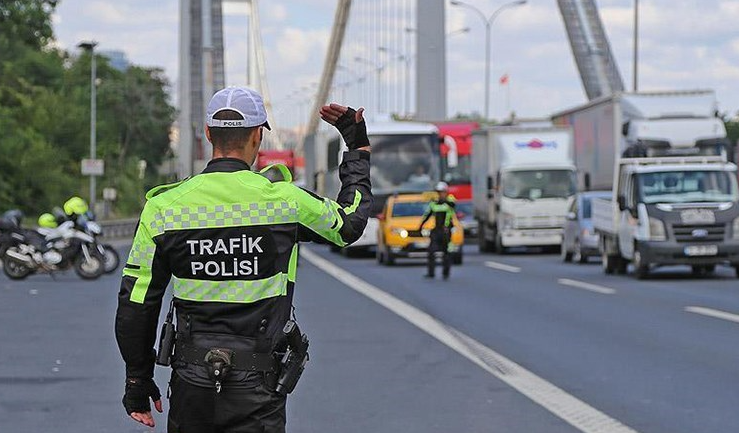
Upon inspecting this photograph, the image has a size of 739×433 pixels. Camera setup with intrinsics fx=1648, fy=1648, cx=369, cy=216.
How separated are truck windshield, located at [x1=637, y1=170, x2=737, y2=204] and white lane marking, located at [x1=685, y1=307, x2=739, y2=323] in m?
7.71

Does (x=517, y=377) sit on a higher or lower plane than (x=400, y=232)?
lower

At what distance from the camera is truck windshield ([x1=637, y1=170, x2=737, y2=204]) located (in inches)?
1072

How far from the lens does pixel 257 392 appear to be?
4.99 metres

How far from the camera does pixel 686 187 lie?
89.8ft

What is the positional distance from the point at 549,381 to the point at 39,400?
146 inches

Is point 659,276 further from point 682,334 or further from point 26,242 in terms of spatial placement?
point 682,334

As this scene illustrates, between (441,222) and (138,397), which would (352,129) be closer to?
(138,397)

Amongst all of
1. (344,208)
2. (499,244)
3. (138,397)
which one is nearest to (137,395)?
(138,397)

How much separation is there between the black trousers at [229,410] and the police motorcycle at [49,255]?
23.0 meters

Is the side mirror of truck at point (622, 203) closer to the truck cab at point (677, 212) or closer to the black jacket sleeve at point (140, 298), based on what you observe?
the truck cab at point (677, 212)

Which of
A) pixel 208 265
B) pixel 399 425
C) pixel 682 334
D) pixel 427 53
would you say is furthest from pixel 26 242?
Answer: pixel 427 53

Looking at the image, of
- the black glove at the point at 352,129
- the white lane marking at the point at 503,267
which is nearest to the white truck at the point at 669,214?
the white lane marking at the point at 503,267

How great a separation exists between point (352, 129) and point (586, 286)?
2011 centimetres

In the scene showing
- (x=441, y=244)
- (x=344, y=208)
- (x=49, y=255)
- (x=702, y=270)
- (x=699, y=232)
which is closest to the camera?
(x=344, y=208)
